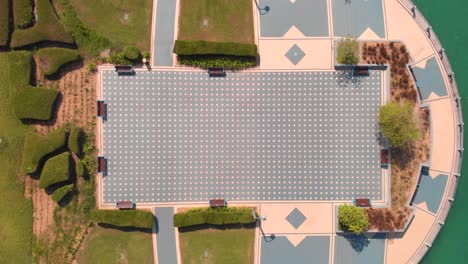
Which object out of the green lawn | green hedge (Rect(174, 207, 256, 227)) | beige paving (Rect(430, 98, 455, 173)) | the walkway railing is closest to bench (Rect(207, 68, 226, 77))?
green hedge (Rect(174, 207, 256, 227))

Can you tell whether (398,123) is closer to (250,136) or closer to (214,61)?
(250,136)

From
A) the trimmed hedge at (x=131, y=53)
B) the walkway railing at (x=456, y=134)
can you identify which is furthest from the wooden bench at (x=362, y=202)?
the trimmed hedge at (x=131, y=53)

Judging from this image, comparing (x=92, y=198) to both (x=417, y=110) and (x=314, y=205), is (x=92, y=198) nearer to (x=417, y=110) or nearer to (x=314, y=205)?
(x=314, y=205)

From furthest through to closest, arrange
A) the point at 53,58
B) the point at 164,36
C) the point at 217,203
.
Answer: the point at 164,36 < the point at 217,203 < the point at 53,58

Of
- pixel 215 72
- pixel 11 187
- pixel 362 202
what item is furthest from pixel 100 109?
pixel 362 202

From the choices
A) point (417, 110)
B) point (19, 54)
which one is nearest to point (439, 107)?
point (417, 110)
